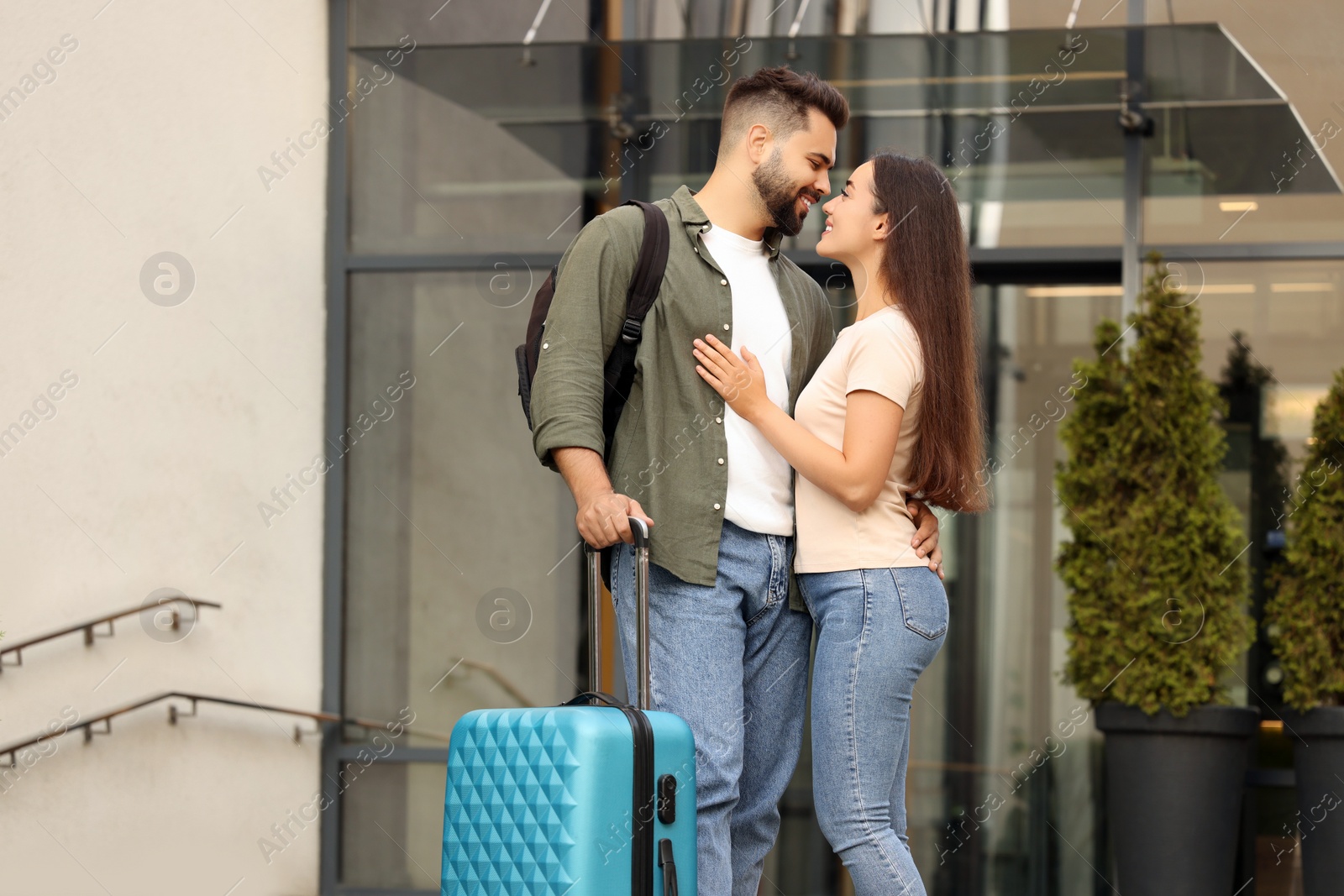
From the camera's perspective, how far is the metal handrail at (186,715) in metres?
4.88

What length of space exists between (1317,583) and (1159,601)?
1.77 feet

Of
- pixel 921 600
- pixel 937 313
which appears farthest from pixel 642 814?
pixel 937 313

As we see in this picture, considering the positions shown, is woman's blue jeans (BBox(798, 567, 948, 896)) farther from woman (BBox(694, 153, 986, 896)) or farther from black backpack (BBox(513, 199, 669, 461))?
black backpack (BBox(513, 199, 669, 461))

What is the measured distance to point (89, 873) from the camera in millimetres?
4984

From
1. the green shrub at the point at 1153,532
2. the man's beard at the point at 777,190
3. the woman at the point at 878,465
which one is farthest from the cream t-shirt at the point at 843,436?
the green shrub at the point at 1153,532

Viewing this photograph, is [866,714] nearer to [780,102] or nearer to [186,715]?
[780,102]

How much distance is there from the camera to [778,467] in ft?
8.57

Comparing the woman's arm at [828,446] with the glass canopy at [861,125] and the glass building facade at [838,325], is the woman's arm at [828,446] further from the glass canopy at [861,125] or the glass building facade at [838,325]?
the glass canopy at [861,125]

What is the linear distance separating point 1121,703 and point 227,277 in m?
3.65

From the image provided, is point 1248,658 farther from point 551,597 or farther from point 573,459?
point 573,459

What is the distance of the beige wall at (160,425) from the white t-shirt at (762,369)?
3.22 metres

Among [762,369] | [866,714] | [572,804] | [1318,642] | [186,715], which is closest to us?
[572,804]

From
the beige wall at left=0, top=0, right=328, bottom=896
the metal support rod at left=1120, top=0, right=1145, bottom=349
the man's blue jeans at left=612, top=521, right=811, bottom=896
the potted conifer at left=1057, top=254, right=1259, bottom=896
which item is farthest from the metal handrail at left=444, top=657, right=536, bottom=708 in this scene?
the man's blue jeans at left=612, top=521, right=811, bottom=896

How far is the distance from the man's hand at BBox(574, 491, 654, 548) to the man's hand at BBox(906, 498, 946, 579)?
55 cm
